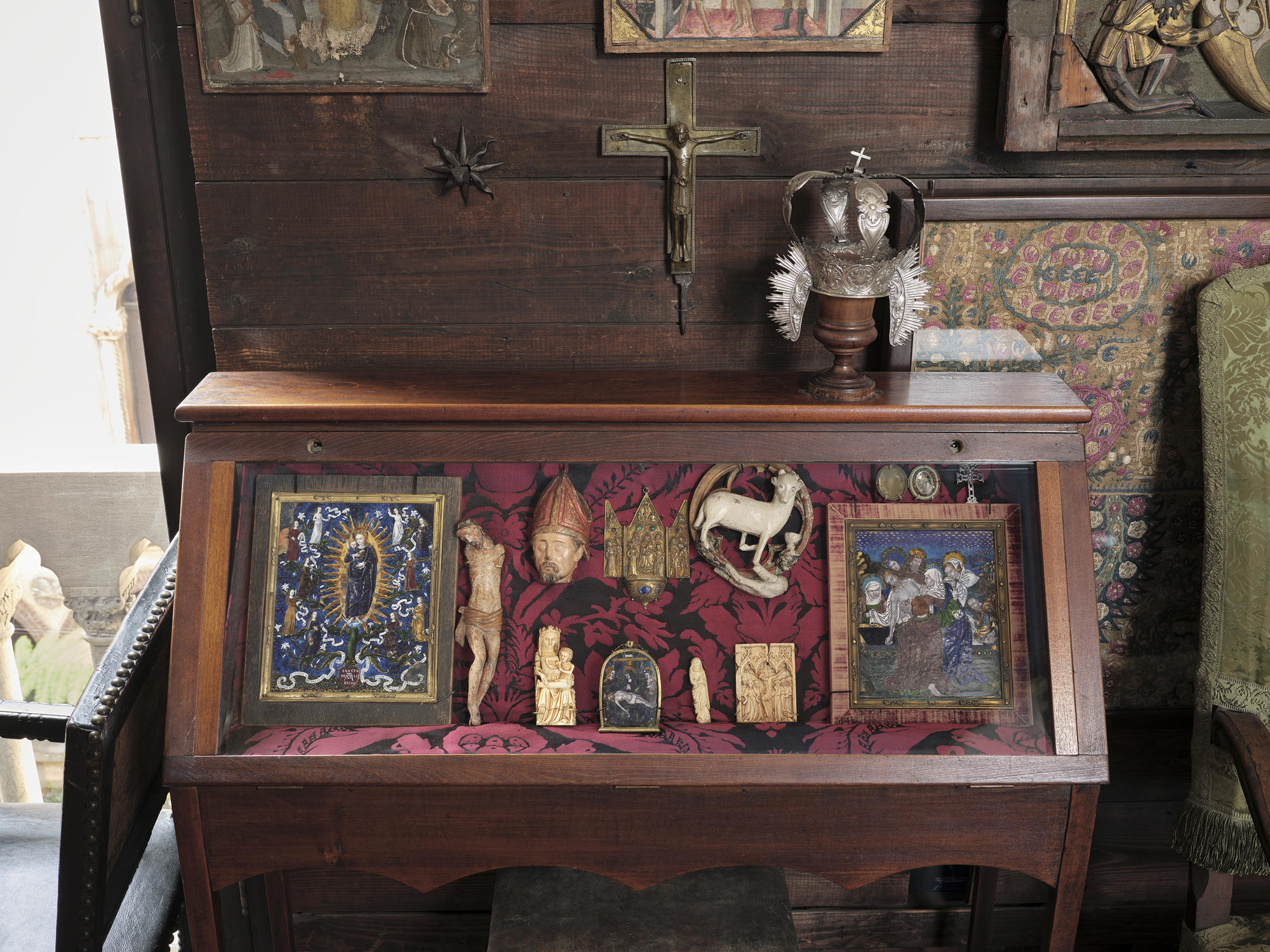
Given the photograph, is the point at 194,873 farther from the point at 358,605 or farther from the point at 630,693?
the point at 630,693

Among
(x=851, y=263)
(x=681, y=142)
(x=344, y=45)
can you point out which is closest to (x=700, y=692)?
(x=851, y=263)

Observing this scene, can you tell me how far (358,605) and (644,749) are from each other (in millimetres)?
567

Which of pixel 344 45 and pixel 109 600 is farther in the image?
pixel 109 600

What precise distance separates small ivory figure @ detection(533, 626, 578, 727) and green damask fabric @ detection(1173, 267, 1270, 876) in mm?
1238

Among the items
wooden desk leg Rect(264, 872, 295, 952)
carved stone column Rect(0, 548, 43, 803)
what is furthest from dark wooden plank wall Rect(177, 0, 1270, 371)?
wooden desk leg Rect(264, 872, 295, 952)

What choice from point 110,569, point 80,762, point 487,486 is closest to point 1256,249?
point 487,486

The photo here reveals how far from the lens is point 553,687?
68.7 inches

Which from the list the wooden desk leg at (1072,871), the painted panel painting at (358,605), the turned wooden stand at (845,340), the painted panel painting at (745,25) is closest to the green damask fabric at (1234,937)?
the wooden desk leg at (1072,871)

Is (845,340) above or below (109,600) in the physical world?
above

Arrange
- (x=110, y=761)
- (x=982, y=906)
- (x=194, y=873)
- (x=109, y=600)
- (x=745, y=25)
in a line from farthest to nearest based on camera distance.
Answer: (x=109, y=600)
(x=982, y=906)
(x=745, y=25)
(x=194, y=873)
(x=110, y=761)

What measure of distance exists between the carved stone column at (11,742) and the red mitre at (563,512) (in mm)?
1463

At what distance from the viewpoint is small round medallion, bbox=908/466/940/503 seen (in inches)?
68.5

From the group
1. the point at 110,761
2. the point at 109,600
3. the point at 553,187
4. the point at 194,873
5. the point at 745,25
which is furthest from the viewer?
the point at 109,600

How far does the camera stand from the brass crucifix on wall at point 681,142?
6.12 feet
